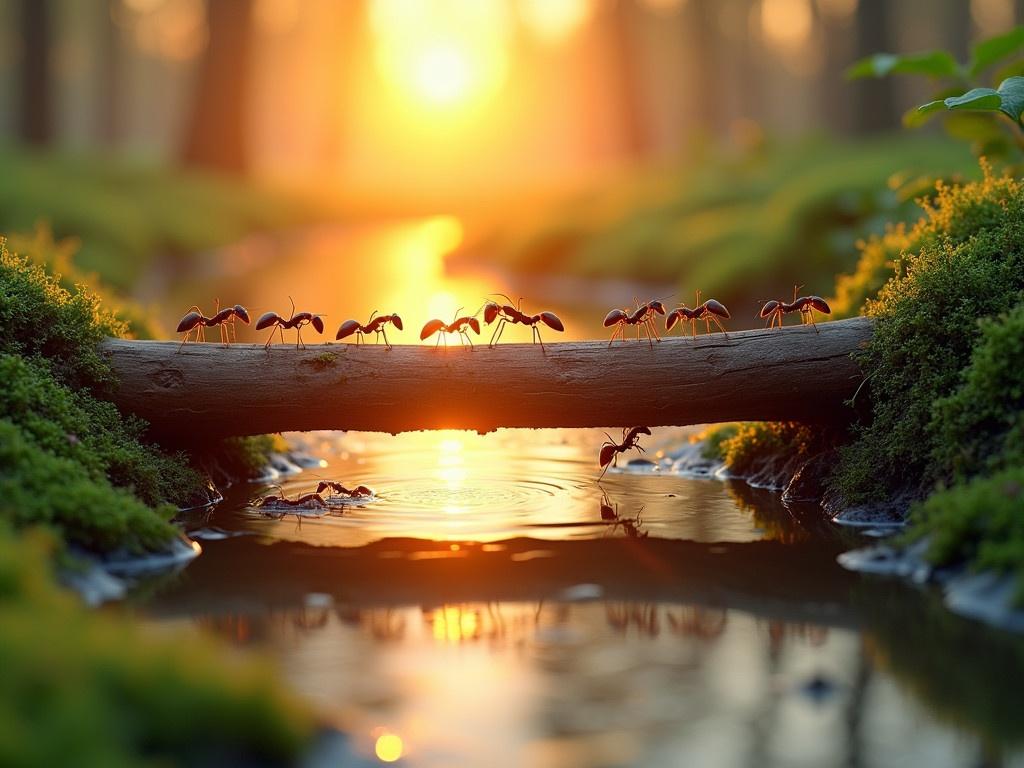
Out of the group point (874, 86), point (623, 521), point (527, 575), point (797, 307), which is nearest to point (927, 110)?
point (797, 307)

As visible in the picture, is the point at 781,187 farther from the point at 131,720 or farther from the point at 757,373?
the point at 131,720

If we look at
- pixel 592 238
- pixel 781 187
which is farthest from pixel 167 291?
pixel 781 187

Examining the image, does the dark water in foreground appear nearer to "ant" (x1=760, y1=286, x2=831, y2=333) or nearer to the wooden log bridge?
the wooden log bridge

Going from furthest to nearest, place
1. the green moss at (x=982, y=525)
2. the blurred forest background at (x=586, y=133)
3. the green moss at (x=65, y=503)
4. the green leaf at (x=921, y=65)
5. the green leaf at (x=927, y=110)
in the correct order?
the blurred forest background at (x=586, y=133), the green leaf at (x=921, y=65), the green leaf at (x=927, y=110), the green moss at (x=65, y=503), the green moss at (x=982, y=525)

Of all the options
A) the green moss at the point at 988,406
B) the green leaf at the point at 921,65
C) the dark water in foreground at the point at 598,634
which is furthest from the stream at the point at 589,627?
the green leaf at the point at 921,65

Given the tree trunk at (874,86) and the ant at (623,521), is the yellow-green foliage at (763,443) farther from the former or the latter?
the tree trunk at (874,86)
